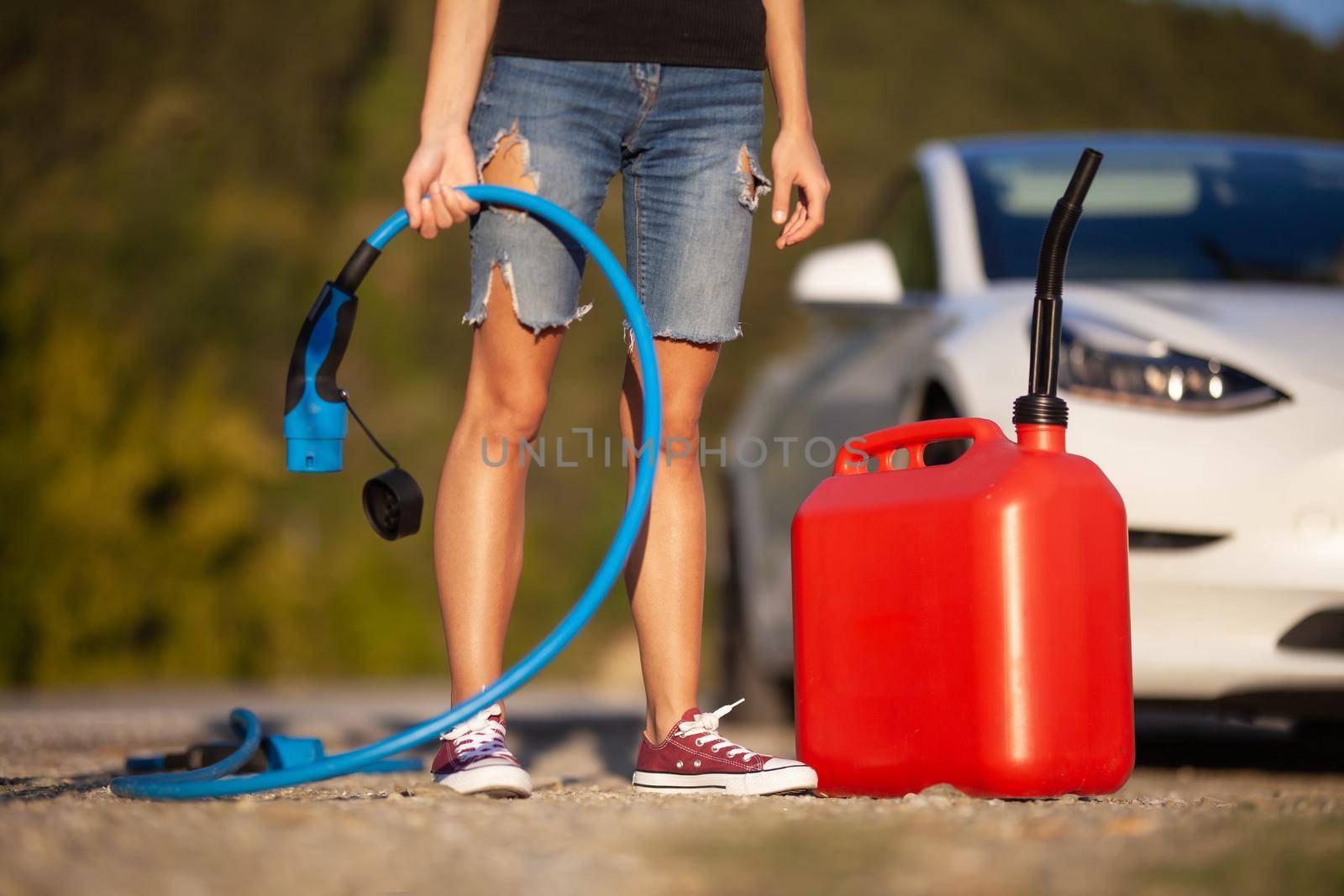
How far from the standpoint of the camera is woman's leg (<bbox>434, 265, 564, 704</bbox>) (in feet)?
7.87

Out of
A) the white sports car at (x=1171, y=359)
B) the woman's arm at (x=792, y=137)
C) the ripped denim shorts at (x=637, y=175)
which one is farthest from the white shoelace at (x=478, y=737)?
the white sports car at (x=1171, y=359)

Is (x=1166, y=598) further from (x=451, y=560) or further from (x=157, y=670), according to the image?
(x=157, y=670)

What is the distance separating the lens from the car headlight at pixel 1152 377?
2885 millimetres

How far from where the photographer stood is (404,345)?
37.8 metres

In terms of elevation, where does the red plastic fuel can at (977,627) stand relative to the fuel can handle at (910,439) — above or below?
below

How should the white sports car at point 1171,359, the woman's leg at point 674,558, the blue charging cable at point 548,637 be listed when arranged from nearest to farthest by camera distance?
the blue charging cable at point 548,637 → the woman's leg at point 674,558 → the white sports car at point 1171,359

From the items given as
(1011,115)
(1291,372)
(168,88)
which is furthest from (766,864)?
(1011,115)

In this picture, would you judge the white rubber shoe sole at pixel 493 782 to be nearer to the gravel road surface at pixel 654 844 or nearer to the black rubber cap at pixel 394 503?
the gravel road surface at pixel 654 844

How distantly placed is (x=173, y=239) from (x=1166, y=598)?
33230mm

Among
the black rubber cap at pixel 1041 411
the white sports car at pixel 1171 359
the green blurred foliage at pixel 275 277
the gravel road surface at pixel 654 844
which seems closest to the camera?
the gravel road surface at pixel 654 844

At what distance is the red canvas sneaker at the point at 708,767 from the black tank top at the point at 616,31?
1043 mm

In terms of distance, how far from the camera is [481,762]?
A: 2215 mm

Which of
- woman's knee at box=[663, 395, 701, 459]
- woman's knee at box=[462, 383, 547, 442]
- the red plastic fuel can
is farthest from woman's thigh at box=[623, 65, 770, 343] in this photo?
the red plastic fuel can

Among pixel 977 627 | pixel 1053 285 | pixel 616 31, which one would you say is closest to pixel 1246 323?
pixel 1053 285
